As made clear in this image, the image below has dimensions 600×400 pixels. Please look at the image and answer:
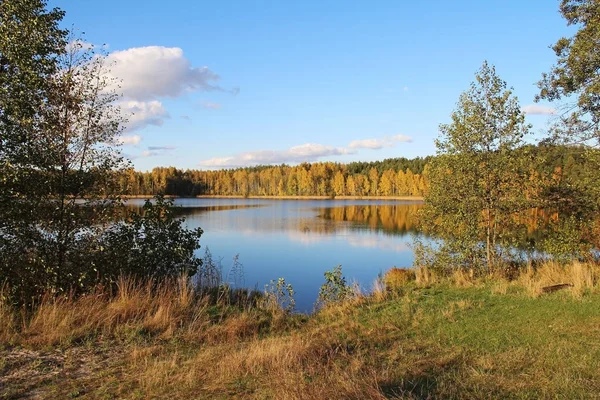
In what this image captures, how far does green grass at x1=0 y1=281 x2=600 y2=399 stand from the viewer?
479cm

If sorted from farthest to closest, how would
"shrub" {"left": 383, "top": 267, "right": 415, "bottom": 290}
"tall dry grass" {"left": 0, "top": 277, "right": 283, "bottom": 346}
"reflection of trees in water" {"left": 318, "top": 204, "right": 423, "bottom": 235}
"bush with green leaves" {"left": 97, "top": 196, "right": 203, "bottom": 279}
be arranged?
"reflection of trees in water" {"left": 318, "top": 204, "right": 423, "bottom": 235} < "shrub" {"left": 383, "top": 267, "right": 415, "bottom": 290} < "bush with green leaves" {"left": 97, "top": 196, "right": 203, "bottom": 279} < "tall dry grass" {"left": 0, "top": 277, "right": 283, "bottom": 346}

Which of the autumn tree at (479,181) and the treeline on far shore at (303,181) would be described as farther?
the treeline on far shore at (303,181)

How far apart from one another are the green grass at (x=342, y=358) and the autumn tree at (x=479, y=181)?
454 centimetres

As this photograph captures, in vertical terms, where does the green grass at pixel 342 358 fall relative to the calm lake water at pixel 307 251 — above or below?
above

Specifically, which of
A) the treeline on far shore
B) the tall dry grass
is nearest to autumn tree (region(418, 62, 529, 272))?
the tall dry grass

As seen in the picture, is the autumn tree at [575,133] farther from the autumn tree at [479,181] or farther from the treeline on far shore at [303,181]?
the treeline on far shore at [303,181]

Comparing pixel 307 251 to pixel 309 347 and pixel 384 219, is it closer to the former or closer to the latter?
pixel 309 347

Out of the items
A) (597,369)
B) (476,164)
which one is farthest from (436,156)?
(597,369)

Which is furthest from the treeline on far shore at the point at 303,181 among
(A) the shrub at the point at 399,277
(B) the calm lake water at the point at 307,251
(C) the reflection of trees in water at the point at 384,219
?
(A) the shrub at the point at 399,277

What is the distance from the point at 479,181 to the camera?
13.0 m

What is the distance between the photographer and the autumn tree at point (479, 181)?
1298cm

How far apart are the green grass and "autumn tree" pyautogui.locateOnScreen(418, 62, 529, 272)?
4.54 meters

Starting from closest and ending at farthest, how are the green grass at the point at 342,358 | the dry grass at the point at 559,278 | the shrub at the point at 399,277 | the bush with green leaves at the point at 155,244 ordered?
the green grass at the point at 342,358, the dry grass at the point at 559,278, the bush with green leaves at the point at 155,244, the shrub at the point at 399,277

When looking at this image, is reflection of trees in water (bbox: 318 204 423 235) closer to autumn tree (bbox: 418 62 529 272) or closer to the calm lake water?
the calm lake water
